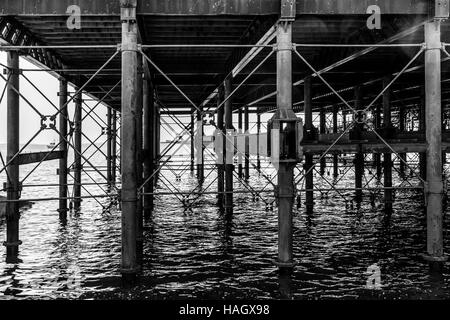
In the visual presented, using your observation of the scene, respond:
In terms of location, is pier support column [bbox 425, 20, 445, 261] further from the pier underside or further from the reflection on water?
the reflection on water

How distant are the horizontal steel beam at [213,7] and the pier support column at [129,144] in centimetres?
58

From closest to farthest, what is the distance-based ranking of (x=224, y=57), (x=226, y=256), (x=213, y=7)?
1. (x=213, y=7)
2. (x=226, y=256)
3. (x=224, y=57)

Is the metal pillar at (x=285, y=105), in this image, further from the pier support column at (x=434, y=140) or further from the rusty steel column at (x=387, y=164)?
the rusty steel column at (x=387, y=164)

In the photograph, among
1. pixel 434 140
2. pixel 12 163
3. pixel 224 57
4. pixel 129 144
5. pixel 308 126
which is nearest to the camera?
pixel 129 144

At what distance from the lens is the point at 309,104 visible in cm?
1881

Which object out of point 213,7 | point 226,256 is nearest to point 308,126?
point 226,256

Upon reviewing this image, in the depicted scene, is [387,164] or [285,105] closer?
[285,105]

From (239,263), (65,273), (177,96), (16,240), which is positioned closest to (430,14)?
(239,263)

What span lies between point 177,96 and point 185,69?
10.2 metres

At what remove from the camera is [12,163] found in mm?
11766

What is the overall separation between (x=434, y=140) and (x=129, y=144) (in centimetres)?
599

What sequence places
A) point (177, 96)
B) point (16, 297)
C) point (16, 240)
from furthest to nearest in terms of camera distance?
1. point (177, 96)
2. point (16, 240)
3. point (16, 297)

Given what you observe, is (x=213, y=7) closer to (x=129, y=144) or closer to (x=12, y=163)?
(x=129, y=144)

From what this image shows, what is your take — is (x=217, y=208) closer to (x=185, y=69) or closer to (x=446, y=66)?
(x=185, y=69)
